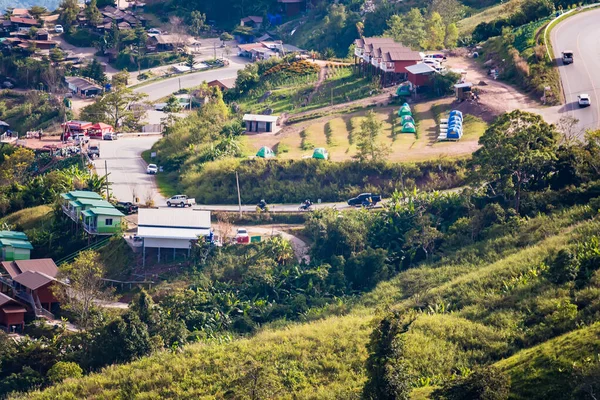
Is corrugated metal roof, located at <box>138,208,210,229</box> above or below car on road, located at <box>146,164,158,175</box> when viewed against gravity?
above

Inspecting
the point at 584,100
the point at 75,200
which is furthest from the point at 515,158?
the point at 75,200

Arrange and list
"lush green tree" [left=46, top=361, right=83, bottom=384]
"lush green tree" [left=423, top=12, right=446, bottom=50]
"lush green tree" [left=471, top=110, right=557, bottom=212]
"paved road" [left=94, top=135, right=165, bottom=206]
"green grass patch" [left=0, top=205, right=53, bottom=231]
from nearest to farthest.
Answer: "lush green tree" [left=46, top=361, right=83, bottom=384] < "lush green tree" [left=471, top=110, right=557, bottom=212] < "green grass patch" [left=0, top=205, right=53, bottom=231] < "paved road" [left=94, top=135, right=165, bottom=206] < "lush green tree" [left=423, top=12, right=446, bottom=50]

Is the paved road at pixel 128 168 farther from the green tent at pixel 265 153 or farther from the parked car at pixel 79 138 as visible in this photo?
the green tent at pixel 265 153

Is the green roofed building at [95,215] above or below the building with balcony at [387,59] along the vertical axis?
below

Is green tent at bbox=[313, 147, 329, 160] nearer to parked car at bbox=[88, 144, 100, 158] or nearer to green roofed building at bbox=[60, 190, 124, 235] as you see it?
green roofed building at bbox=[60, 190, 124, 235]

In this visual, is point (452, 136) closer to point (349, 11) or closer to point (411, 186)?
point (411, 186)

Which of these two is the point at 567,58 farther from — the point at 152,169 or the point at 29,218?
the point at 29,218

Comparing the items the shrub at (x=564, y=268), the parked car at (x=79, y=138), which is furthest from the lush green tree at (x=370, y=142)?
the parked car at (x=79, y=138)

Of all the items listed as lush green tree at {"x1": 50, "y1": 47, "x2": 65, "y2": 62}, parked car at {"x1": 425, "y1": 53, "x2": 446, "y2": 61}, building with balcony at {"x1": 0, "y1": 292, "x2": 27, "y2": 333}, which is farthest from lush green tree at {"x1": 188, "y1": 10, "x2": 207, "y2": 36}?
building with balcony at {"x1": 0, "y1": 292, "x2": 27, "y2": 333}
